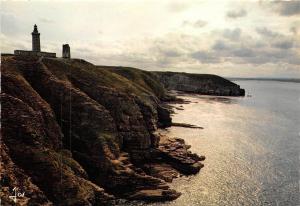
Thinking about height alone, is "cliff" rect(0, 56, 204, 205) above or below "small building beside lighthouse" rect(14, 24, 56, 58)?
below

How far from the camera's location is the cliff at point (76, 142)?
50950 mm

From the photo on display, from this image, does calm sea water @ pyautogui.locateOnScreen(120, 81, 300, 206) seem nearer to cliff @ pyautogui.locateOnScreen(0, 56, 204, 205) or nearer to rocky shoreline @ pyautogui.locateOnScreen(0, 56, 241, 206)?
rocky shoreline @ pyautogui.locateOnScreen(0, 56, 241, 206)

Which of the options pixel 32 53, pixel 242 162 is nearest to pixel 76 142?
pixel 32 53

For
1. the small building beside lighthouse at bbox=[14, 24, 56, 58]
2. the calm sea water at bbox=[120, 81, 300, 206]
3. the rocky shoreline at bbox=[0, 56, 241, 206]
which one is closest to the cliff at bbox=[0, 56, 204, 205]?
the rocky shoreline at bbox=[0, 56, 241, 206]

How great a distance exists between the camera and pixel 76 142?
2586 inches

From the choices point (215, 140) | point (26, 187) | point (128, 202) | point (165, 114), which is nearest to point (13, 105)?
point (26, 187)

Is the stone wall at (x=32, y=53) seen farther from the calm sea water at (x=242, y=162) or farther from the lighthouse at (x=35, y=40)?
the calm sea water at (x=242, y=162)

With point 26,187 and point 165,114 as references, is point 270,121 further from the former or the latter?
point 26,187

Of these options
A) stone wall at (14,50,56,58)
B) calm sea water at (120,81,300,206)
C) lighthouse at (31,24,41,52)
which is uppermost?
lighthouse at (31,24,41,52)

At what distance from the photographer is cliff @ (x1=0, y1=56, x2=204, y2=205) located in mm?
50950

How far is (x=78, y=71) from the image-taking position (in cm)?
8238

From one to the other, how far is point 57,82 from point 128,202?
90.5ft

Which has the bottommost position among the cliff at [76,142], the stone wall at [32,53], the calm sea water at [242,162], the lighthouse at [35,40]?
the calm sea water at [242,162]

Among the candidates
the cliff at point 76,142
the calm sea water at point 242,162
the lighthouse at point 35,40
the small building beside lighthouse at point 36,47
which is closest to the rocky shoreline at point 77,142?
the cliff at point 76,142
